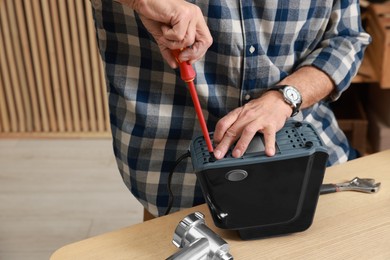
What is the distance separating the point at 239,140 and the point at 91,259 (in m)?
0.30

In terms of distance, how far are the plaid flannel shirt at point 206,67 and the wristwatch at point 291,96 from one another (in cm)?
8

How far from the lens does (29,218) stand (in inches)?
90.1

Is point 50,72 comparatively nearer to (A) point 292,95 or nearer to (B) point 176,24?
(A) point 292,95

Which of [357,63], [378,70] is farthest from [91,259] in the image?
[378,70]

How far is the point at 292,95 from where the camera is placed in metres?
1.05

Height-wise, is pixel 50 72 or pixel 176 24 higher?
pixel 176 24

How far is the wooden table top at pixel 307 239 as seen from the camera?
2.85ft

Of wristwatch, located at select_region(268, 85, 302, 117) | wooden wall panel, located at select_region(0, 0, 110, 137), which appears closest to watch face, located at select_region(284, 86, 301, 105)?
wristwatch, located at select_region(268, 85, 302, 117)

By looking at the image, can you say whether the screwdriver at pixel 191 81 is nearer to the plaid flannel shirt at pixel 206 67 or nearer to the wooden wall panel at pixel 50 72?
the plaid flannel shirt at pixel 206 67

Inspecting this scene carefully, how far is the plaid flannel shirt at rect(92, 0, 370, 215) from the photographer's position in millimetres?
1094

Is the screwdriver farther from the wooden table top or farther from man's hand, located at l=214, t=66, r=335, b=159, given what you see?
the wooden table top

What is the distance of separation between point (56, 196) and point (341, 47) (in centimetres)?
158

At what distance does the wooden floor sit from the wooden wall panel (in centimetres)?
10

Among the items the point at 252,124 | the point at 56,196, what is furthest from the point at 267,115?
the point at 56,196
